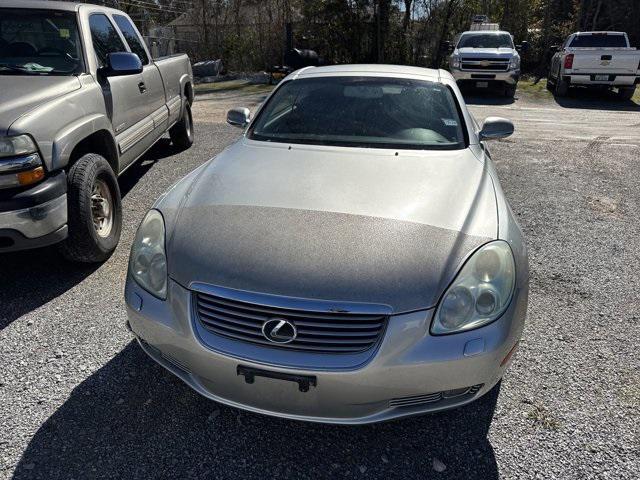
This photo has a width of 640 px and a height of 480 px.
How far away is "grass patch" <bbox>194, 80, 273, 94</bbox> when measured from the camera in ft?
48.9

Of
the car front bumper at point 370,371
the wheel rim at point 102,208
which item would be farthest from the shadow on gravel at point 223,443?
the wheel rim at point 102,208

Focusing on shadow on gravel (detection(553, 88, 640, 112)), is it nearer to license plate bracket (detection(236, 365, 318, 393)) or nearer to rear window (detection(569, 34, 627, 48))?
rear window (detection(569, 34, 627, 48))

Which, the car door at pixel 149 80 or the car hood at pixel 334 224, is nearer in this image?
the car hood at pixel 334 224

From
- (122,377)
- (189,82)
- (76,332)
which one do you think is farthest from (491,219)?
(189,82)

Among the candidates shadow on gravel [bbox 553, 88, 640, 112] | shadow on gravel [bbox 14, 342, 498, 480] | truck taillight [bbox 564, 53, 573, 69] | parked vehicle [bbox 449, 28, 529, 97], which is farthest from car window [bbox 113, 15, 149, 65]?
truck taillight [bbox 564, 53, 573, 69]

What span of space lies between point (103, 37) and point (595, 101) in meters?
13.5

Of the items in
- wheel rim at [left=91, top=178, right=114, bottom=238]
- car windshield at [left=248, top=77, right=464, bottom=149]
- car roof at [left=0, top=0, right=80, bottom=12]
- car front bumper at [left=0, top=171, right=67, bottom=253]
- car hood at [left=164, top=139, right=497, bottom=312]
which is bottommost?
wheel rim at [left=91, top=178, right=114, bottom=238]

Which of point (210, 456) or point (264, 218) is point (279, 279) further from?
point (210, 456)

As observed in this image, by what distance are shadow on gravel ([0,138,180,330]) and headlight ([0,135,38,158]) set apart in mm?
984

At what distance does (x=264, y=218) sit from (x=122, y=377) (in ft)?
3.86

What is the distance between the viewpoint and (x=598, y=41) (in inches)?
563

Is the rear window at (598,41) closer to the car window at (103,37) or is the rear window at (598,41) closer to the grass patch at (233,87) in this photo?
the grass patch at (233,87)

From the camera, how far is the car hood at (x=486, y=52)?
13.6 metres

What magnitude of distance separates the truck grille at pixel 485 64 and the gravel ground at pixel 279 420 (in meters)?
10.7
